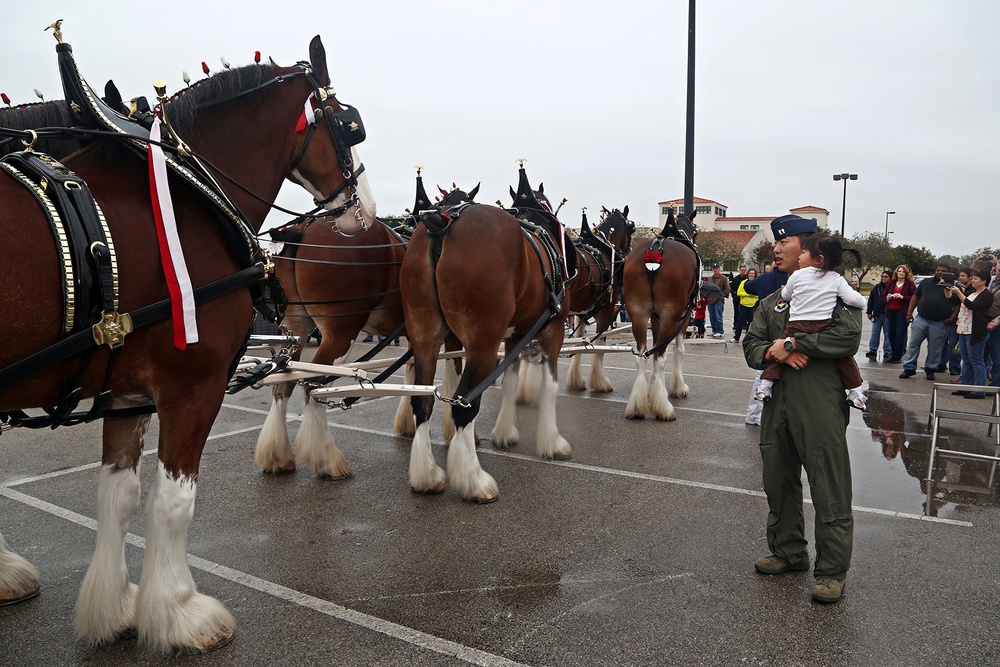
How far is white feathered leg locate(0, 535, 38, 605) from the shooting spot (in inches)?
130

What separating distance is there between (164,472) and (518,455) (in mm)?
3902

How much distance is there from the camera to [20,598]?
3.34 metres

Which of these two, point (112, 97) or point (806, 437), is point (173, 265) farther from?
point (806, 437)

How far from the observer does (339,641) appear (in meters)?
3.02

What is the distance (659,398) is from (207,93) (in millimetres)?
6031

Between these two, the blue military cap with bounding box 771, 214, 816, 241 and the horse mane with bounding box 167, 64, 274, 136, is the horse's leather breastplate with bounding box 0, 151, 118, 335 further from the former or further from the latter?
the blue military cap with bounding box 771, 214, 816, 241

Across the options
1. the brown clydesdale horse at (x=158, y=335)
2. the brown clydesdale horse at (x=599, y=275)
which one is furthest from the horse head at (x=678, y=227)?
the brown clydesdale horse at (x=158, y=335)

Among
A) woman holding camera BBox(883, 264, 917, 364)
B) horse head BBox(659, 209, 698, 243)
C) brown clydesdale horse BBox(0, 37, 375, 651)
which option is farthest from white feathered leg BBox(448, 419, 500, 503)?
woman holding camera BBox(883, 264, 917, 364)

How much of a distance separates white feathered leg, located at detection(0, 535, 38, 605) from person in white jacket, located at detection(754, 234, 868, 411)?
4066 mm

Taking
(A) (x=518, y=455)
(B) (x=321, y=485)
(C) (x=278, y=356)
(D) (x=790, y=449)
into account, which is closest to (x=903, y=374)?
(A) (x=518, y=455)

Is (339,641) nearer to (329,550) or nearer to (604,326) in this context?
(329,550)

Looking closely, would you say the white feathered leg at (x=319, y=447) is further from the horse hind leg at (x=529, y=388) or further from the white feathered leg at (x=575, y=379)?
the white feathered leg at (x=575, y=379)

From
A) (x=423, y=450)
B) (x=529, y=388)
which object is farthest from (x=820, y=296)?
(x=529, y=388)

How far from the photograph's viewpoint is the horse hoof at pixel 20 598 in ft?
10.8
